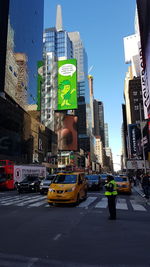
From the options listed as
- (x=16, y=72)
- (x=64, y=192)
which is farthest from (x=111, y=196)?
(x=16, y=72)

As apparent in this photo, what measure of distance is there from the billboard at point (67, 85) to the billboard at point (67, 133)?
6.41 meters

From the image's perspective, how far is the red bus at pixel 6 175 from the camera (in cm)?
2552

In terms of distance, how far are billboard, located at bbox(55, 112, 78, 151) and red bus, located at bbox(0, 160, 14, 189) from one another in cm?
6444

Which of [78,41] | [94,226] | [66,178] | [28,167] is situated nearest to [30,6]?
[28,167]

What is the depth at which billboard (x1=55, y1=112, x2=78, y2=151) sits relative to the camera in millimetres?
91062

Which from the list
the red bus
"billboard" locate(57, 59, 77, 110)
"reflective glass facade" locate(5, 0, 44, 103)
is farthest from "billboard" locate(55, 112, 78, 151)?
the red bus

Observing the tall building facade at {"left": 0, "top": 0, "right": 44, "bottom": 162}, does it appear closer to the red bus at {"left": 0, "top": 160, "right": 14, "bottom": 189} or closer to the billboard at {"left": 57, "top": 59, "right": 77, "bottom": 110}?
the red bus at {"left": 0, "top": 160, "right": 14, "bottom": 189}

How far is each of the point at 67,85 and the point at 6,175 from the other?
6699 cm

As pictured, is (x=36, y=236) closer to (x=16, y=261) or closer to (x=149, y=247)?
(x=16, y=261)

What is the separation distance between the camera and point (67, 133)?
9125 cm

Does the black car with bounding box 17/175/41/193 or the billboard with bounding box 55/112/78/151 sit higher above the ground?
the billboard with bounding box 55/112/78/151

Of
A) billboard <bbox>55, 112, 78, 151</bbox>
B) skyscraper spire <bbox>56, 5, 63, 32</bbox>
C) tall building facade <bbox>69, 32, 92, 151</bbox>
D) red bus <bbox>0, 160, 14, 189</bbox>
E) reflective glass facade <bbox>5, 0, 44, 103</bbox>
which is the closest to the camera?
red bus <bbox>0, 160, 14, 189</bbox>

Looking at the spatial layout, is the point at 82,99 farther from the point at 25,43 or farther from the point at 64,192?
the point at 64,192

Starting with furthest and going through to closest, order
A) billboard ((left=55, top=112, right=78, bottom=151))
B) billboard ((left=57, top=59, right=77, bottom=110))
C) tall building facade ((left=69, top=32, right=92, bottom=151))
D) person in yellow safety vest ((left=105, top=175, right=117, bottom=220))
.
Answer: tall building facade ((left=69, top=32, right=92, bottom=151)), billboard ((left=55, top=112, right=78, bottom=151)), billboard ((left=57, top=59, right=77, bottom=110)), person in yellow safety vest ((left=105, top=175, right=117, bottom=220))
